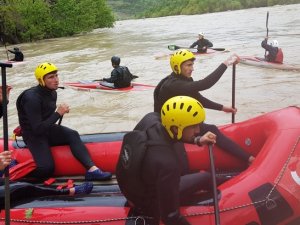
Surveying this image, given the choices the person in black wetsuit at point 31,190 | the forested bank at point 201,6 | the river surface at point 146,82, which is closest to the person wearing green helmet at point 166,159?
the person in black wetsuit at point 31,190

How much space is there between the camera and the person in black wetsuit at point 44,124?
4305 mm

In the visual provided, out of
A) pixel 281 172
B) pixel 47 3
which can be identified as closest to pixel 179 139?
pixel 281 172

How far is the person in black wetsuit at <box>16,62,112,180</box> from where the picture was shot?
430 cm

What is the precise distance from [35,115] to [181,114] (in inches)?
76.7

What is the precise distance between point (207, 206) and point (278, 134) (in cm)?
117

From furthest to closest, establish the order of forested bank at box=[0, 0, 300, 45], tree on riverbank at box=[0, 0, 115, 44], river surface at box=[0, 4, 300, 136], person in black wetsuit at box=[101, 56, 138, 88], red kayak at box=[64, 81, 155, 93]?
tree on riverbank at box=[0, 0, 115, 44] < forested bank at box=[0, 0, 300, 45] < red kayak at box=[64, 81, 155, 93] < person in black wetsuit at box=[101, 56, 138, 88] < river surface at box=[0, 4, 300, 136]

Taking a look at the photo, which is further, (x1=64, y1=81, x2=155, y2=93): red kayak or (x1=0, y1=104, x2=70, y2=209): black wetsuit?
(x1=64, y1=81, x2=155, y2=93): red kayak

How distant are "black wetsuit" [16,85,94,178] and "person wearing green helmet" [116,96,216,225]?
1462 millimetres

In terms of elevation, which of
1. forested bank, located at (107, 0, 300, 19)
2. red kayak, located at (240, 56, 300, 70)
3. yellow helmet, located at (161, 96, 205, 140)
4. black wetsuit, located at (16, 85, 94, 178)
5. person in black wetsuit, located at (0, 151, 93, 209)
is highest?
forested bank, located at (107, 0, 300, 19)

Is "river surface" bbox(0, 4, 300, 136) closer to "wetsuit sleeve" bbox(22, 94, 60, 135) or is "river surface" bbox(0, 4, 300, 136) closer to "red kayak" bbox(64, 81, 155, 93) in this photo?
"red kayak" bbox(64, 81, 155, 93)

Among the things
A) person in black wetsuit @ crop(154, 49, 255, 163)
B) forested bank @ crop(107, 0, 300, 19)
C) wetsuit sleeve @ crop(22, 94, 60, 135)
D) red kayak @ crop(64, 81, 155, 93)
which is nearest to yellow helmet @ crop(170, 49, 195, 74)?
person in black wetsuit @ crop(154, 49, 255, 163)

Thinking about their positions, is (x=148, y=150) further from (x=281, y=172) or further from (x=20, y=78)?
(x=20, y=78)

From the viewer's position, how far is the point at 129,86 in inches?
428

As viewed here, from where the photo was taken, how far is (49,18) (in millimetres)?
37969
